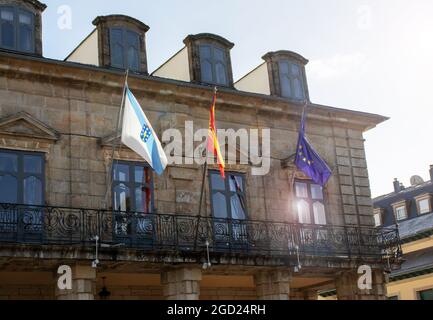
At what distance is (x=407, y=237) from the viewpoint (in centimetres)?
3738

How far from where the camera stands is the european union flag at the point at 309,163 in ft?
73.5

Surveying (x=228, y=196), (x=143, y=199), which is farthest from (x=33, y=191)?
(x=228, y=196)

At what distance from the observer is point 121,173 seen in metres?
21.6

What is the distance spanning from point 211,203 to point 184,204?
0.88 metres

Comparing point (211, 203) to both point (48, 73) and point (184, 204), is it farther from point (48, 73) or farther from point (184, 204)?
point (48, 73)

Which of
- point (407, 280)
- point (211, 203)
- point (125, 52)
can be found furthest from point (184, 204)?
point (407, 280)

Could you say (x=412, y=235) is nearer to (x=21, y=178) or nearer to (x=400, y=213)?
(x=400, y=213)

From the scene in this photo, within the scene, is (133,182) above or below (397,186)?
below

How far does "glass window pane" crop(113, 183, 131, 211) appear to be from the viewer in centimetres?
2122

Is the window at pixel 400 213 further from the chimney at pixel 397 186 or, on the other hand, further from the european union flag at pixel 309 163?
the european union flag at pixel 309 163

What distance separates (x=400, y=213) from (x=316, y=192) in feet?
70.4

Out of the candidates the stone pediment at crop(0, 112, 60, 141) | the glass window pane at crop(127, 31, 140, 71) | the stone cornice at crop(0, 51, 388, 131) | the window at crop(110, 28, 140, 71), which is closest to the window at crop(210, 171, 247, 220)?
the stone cornice at crop(0, 51, 388, 131)

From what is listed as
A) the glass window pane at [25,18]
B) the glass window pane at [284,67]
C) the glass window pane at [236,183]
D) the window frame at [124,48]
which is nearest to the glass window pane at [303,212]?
the glass window pane at [236,183]

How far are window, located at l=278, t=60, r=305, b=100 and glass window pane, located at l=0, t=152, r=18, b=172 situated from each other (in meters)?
9.43
